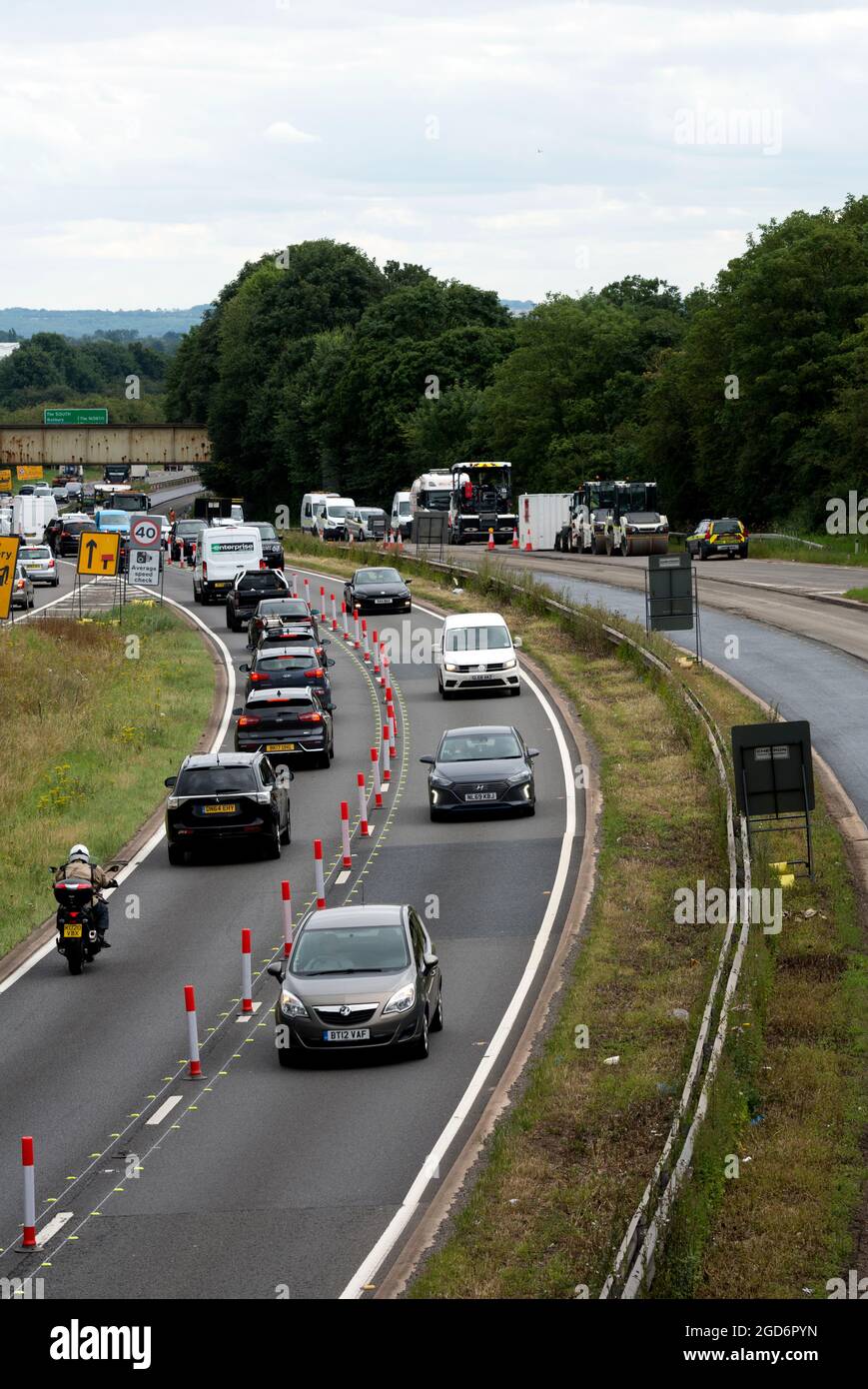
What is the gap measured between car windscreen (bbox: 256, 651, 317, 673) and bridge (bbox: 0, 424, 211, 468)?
114831 mm

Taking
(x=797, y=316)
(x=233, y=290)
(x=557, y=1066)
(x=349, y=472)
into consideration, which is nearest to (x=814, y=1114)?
(x=557, y=1066)

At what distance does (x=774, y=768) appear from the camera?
25.9 m

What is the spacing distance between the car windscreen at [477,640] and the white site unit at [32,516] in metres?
60.4

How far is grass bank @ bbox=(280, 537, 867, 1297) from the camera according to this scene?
47.0ft

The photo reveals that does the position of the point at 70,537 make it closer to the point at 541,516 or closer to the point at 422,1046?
the point at 541,516

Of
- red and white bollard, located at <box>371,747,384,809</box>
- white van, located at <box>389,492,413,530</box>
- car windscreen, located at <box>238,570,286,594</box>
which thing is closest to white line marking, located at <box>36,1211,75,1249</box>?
red and white bollard, located at <box>371,747,384,809</box>

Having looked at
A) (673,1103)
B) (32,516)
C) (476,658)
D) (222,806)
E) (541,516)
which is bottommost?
(673,1103)

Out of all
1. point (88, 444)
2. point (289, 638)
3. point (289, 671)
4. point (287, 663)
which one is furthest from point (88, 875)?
point (88, 444)

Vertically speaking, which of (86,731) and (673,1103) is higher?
(86,731)

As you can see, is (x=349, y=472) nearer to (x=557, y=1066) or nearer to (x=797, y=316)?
(x=797, y=316)

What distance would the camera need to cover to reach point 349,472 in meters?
130

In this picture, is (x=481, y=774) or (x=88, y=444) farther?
(x=88, y=444)

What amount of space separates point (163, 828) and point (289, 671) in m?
7.74

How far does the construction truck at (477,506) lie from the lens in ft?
302
